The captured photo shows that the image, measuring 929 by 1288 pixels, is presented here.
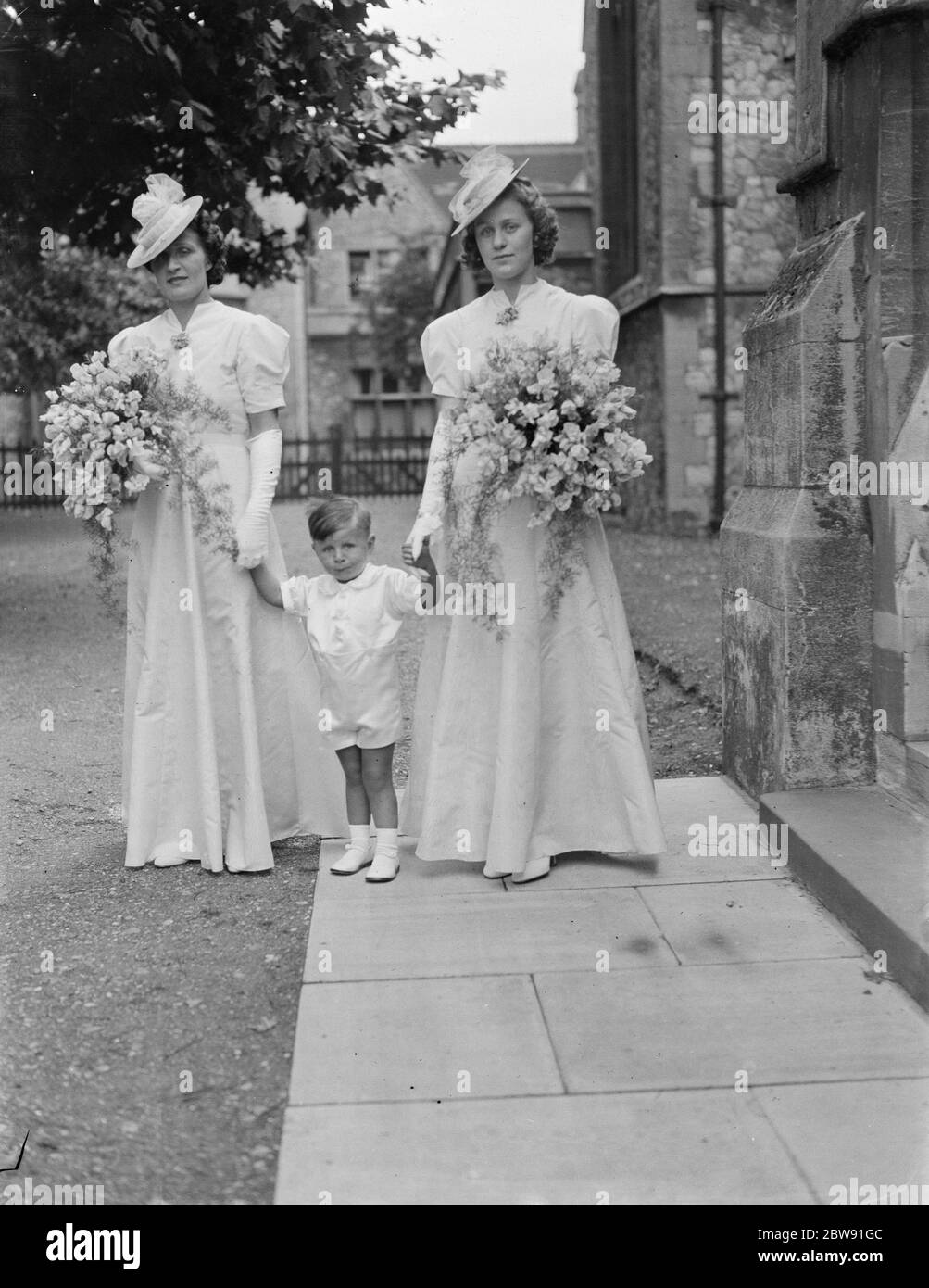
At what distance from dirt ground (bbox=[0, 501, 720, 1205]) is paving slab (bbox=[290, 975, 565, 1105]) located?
0.11 m

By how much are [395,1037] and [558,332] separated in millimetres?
2341

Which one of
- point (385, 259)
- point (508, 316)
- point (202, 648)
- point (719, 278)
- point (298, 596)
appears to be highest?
point (385, 259)

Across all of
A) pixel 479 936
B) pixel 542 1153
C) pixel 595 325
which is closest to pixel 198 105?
pixel 595 325

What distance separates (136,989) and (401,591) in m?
1.51

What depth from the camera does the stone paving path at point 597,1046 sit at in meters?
2.99

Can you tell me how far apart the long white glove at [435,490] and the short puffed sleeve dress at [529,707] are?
0.05 meters

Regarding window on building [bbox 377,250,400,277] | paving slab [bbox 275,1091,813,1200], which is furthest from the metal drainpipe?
window on building [bbox 377,250,400,277]

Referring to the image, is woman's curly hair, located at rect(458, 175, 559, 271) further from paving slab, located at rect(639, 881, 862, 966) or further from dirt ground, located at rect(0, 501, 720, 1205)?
dirt ground, located at rect(0, 501, 720, 1205)

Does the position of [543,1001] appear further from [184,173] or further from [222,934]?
[184,173]

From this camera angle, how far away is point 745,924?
14.6ft

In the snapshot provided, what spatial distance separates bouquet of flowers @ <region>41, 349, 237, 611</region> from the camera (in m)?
4.89

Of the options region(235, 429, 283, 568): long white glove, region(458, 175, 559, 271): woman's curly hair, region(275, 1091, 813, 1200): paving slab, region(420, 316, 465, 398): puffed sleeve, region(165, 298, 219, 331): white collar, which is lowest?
region(275, 1091, 813, 1200): paving slab

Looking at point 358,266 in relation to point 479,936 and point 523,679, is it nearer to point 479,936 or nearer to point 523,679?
point 523,679

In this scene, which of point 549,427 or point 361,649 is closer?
point 549,427
